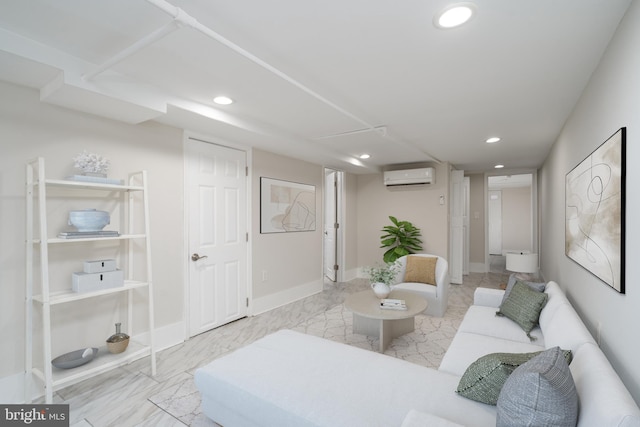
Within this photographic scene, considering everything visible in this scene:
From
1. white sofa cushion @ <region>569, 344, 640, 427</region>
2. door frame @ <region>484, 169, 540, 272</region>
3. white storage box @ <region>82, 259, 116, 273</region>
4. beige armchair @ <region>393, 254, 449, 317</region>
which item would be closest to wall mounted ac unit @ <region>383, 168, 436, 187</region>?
beige armchair @ <region>393, 254, 449, 317</region>

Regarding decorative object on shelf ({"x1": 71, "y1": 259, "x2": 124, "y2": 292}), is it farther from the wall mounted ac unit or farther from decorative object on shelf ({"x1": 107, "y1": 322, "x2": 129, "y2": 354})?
the wall mounted ac unit

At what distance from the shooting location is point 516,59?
6.63 ft

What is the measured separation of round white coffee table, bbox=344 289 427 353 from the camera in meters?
2.89

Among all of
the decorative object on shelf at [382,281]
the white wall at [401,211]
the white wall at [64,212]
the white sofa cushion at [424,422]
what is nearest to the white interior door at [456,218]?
the white wall at [401,211]

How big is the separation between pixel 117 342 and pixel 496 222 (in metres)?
10.7

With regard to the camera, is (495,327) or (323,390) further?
(495,327)

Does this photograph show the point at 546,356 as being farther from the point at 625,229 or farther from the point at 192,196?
the point at 192,196

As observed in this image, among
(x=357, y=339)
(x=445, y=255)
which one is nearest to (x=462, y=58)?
(x=357, y=339)

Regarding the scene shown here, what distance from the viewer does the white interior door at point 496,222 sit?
10.2 metres

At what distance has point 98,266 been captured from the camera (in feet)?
7.84

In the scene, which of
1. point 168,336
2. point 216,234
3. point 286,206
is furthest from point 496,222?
point 168,336

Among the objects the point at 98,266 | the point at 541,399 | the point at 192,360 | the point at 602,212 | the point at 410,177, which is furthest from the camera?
the point at 410,177

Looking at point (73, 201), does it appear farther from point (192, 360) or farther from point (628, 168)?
point (628, 168)

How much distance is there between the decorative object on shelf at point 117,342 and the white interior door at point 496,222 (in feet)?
34.5
